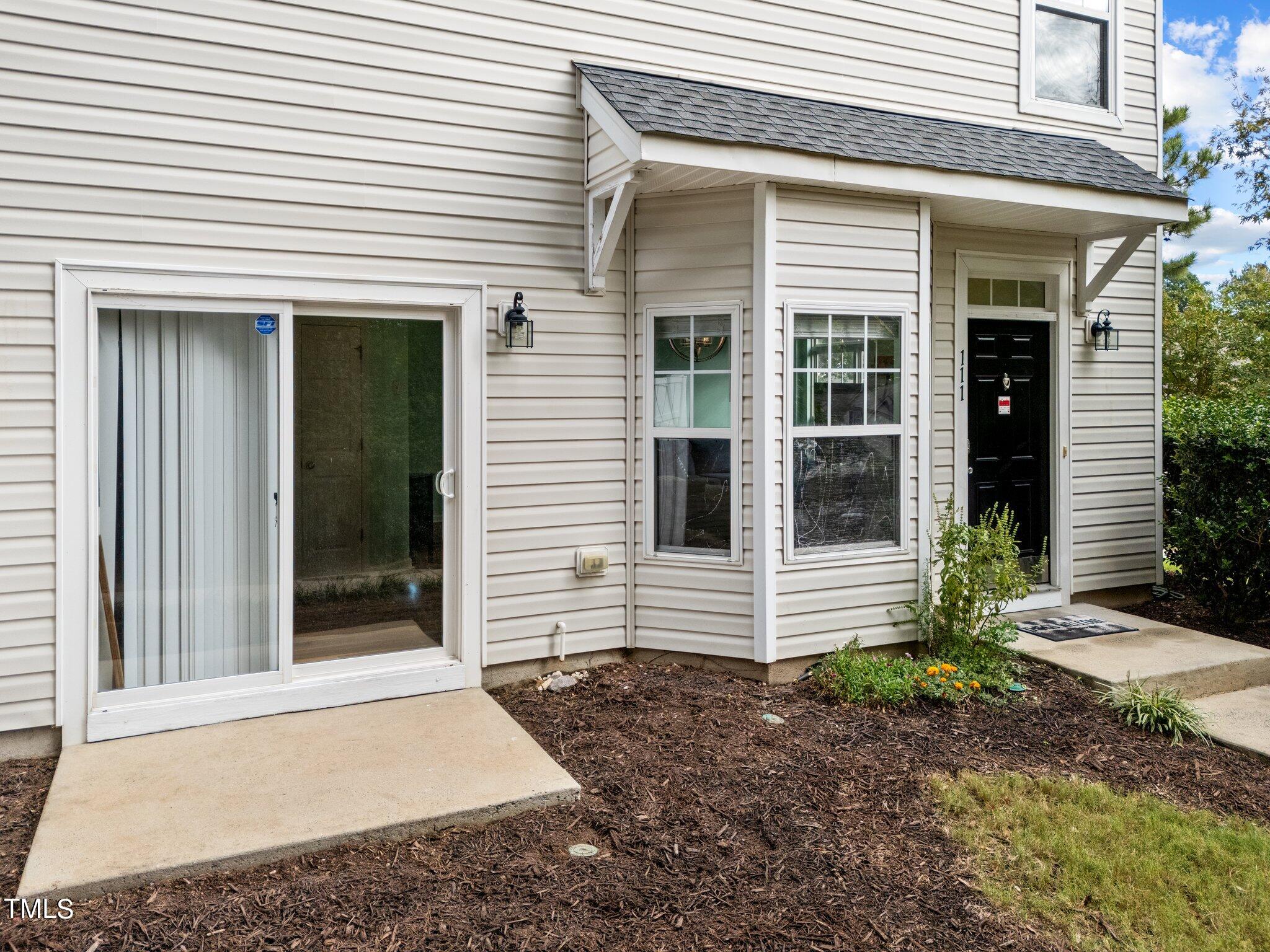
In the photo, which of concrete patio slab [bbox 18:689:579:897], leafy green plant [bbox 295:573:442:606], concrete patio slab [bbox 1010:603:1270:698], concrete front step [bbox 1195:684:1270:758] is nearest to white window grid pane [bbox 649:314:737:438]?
leafy green plant [bbox 295:573:442:606]

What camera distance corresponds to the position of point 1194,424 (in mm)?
6520

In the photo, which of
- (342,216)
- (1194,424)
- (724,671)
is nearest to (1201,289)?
(1194,424)

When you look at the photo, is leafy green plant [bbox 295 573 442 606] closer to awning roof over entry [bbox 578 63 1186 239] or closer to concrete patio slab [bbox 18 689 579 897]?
concrete patio slab [bbox 18 689 579 897]

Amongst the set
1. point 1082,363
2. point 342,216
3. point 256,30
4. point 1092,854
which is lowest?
point 1092,854

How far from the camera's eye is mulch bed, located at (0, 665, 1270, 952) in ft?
9.18

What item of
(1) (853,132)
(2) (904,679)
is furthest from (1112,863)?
(1) (853,132)

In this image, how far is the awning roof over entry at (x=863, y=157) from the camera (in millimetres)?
4570

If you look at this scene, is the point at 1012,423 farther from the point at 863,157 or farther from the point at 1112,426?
the point at 863,157

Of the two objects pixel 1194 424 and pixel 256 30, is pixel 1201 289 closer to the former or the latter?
pixel 1194 424

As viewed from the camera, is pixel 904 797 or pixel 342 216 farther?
pixel 342 216

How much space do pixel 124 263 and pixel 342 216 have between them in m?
A: 0.99

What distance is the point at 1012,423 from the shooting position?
6574 mm

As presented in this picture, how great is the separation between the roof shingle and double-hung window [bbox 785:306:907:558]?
90 centimetres

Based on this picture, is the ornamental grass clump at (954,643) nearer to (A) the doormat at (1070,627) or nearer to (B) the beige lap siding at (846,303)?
(B) the beige lap siding at (846,303)
